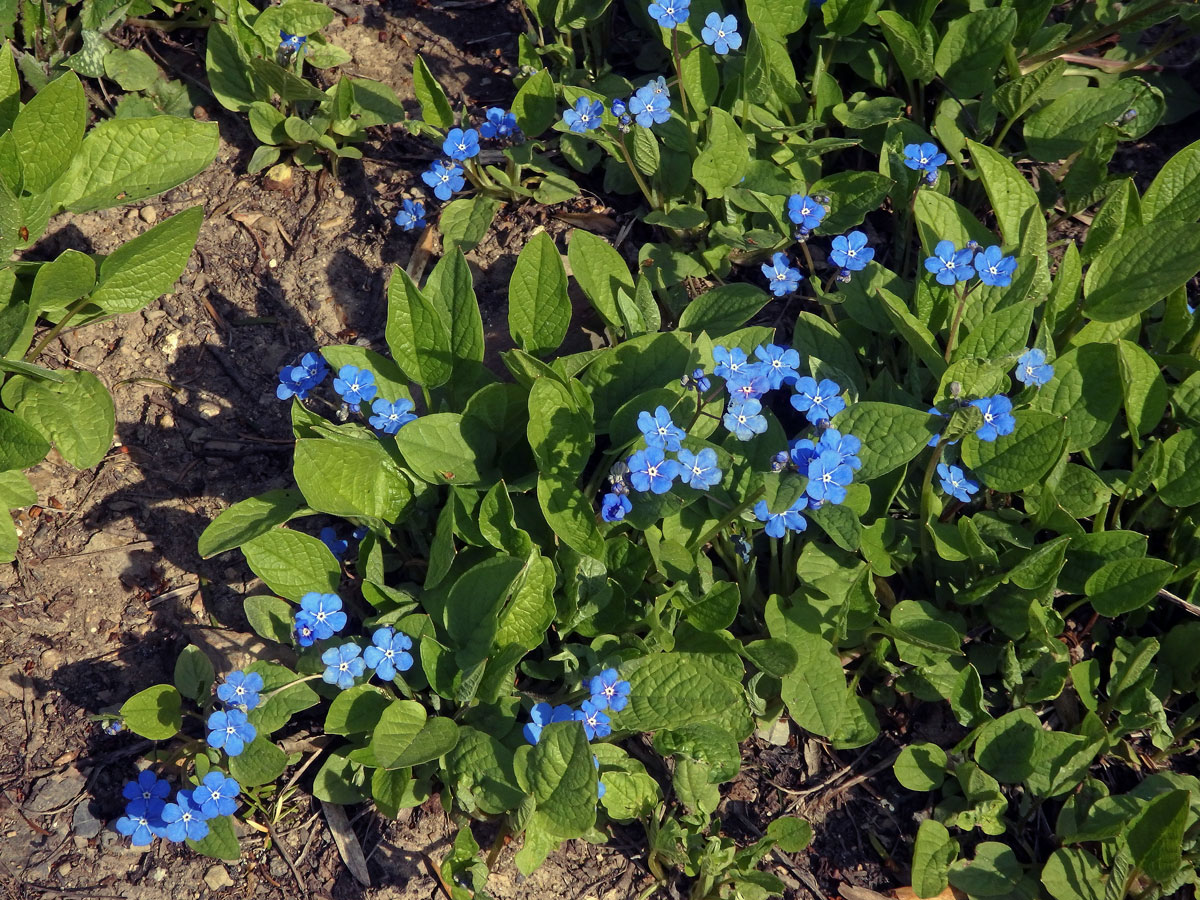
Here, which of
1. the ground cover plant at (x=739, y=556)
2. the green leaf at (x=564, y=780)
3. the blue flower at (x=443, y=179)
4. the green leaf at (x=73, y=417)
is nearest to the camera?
the green leaf at (x=564, y=780)

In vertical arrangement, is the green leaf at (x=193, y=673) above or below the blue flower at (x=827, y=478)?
below

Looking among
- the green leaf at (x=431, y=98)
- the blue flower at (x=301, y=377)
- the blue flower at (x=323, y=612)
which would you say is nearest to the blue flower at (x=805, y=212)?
the green leaf at (x=431, y=98)

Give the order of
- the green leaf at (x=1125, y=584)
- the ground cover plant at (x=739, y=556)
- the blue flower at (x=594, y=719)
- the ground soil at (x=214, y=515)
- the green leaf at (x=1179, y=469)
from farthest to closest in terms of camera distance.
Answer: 1. the green leaf at (x=1179, y=469)
2. the ground soil at (x=214, y=515)
3. the green leaf at (x=1125, y=584)
4. the ground cover plant at (x=739, y=556)
5. the blue flower at (x=594, y=719)

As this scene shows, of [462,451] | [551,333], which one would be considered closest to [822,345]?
[551,333]

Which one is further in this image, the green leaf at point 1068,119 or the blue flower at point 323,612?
the green leaf at point 1068,119

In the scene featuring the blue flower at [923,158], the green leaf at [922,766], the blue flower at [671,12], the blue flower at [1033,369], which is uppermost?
the blue flower at [671,12]

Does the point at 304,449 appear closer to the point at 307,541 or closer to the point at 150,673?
the point at 307,541

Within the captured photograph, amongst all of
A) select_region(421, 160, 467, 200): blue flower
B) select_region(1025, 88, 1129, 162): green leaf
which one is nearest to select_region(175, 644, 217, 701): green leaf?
select_region(421, 160, 467, 200): blue flower

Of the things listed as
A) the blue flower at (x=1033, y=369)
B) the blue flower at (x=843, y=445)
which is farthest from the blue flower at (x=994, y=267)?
the blue flower at (x=843, y=445)

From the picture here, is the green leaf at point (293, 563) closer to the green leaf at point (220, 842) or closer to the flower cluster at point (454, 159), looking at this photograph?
the green leaf at point (220, 842)
